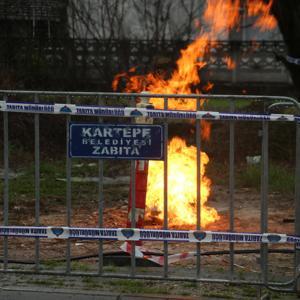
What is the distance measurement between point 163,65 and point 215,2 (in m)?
2.78

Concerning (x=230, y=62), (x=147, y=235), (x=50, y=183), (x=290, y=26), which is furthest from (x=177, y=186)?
(x=230, y=62)

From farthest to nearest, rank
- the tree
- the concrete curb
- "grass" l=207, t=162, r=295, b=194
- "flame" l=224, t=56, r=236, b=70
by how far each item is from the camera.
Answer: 1. "flame" l=224, t=56, r=236, b=70
2. the tree
3. "grass" l=207, t=162, r=295, b=194
4. the concrete curb

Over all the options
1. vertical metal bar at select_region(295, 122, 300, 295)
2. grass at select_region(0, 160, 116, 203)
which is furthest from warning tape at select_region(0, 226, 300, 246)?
grass at select_region(0, 160, 116, 203)

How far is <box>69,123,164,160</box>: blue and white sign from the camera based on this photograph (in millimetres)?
5074

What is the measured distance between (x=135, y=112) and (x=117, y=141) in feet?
0.97

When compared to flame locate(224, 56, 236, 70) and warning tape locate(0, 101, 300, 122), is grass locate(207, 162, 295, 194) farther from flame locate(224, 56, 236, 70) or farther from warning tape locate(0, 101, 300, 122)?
flame locate(224, 56, 236, 70)

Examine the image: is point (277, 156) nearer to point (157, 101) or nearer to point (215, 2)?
point (215, 2)

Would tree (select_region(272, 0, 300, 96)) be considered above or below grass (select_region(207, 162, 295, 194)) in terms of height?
above

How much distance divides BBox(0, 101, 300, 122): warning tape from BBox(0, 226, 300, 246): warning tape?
0.95 meters

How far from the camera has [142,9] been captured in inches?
805

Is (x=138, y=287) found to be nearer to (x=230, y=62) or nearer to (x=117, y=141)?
(x=117, y=141)

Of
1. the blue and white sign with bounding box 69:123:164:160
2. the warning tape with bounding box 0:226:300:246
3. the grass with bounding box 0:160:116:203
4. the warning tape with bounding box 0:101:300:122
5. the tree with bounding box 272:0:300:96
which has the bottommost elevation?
the grass with bounding box 0:160:116:203

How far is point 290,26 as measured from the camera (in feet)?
37.7

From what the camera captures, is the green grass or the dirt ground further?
the green grass
